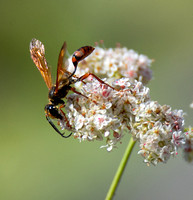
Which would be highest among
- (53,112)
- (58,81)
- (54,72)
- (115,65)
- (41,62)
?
(54,72)

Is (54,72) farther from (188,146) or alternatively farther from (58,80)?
(58,80)

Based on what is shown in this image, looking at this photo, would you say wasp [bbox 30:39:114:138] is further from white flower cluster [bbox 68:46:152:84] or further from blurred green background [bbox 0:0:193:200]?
blurred green background [bbox 0:0:193:200]

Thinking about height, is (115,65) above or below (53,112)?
above

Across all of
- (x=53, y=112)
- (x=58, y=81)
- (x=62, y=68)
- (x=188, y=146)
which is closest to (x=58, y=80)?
(x=58, y=81)

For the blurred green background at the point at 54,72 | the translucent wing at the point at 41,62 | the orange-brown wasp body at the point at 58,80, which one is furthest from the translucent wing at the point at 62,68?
the blurred green background at the point at 54,72

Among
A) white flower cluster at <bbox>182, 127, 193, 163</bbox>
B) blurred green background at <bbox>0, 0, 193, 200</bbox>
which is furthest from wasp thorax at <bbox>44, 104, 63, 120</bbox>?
blurred green background at <bbox>0, 0, 193, 200</bbox>

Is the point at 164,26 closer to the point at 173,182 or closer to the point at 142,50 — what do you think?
the point at 142,50

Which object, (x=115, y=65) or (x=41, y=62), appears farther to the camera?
(x=115, y=65)

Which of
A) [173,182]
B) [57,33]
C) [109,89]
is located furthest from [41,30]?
[109,89]
